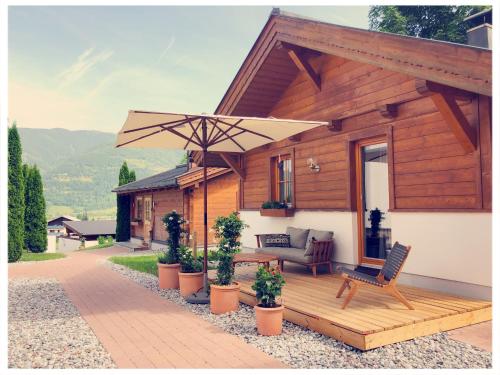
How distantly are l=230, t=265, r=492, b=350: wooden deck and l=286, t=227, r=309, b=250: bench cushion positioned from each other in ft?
6.31

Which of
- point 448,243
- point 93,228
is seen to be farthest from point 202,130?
point 93,228

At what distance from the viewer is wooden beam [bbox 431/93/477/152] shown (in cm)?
468

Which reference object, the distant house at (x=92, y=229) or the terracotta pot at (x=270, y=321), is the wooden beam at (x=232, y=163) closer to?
the terracotta pot at (x=270, y=321)

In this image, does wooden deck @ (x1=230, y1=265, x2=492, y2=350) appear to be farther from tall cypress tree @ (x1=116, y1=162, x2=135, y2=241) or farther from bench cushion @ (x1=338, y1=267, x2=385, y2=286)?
tall cypress tree @ (x1=116, y1=162, x2=135, y2=241)

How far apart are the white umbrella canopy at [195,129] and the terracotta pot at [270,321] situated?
106 inches

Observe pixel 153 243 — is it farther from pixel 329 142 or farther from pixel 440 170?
pixel 440 170

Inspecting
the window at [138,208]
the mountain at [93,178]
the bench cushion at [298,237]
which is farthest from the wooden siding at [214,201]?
the mountain at [93,178]

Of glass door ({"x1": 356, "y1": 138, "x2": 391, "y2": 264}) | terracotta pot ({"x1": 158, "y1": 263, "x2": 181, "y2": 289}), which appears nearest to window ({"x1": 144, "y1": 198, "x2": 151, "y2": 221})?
terracotta pot ({"x1": 158, "y1": 263, "x2": 181, "y2": 289})

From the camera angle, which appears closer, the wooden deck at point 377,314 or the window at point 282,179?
the wooden deck at point 377,314

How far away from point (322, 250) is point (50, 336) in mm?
4309

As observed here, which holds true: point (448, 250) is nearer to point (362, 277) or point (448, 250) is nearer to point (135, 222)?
point (362, 277)

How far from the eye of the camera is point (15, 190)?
13.8 metres

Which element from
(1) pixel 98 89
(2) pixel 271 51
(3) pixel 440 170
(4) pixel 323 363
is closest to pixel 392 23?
(2) pixel 271 51

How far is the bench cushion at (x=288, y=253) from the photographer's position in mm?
6660
